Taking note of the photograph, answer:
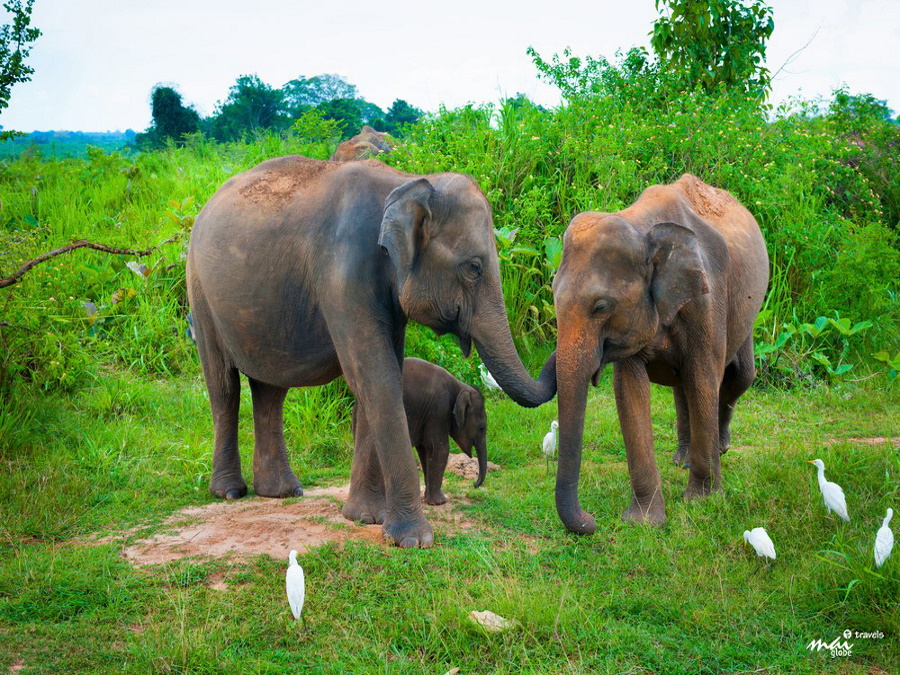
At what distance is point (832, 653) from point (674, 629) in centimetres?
68

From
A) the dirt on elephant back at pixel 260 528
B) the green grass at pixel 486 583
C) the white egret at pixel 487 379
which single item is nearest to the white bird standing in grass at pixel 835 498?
the green grass at pixel 486 583

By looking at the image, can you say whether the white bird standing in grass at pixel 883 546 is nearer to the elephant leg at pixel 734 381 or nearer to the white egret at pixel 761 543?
the white egret at pixel 761 543

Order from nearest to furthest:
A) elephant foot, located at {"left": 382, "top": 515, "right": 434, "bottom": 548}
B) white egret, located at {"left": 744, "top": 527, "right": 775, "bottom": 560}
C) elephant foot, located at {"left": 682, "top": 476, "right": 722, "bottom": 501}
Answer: white egret, located at {"left": 744, "top": 527, "right": 775, "bottom": 560} → elephant foot, located at {"left": 382, "top": 515, "right": 434, "bottom": 548} → elephant foot, located at {"left": 682, "top": 476, "right": 722, "bottom": 501}

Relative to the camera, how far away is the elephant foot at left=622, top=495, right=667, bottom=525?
5.62 metres

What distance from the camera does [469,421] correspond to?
6.34 meters

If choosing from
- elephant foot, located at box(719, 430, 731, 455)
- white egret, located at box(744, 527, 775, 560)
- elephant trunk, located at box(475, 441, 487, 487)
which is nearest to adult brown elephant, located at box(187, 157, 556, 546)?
elephant trunk, located at box(475, 441, 487, 487)

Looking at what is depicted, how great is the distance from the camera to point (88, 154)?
15.0 meters

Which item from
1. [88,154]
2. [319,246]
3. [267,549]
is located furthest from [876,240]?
[88,154]

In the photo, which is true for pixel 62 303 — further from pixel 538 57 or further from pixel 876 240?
pixel 876 240

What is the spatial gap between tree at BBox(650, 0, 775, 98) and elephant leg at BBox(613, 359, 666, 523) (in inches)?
347

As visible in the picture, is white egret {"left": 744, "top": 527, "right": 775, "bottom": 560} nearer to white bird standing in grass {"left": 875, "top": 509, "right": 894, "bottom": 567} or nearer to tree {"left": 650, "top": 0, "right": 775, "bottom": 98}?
white bird standing in grass {"left": 875, "top": 509, "right": 894, "bottom": 567}

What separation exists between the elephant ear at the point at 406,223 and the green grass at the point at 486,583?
1636 millimetres

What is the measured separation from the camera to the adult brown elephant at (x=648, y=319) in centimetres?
519

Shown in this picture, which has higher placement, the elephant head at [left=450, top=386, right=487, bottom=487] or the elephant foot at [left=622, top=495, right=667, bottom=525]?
the elephant head at [left=450, top=386, right=487, bottom=487]
